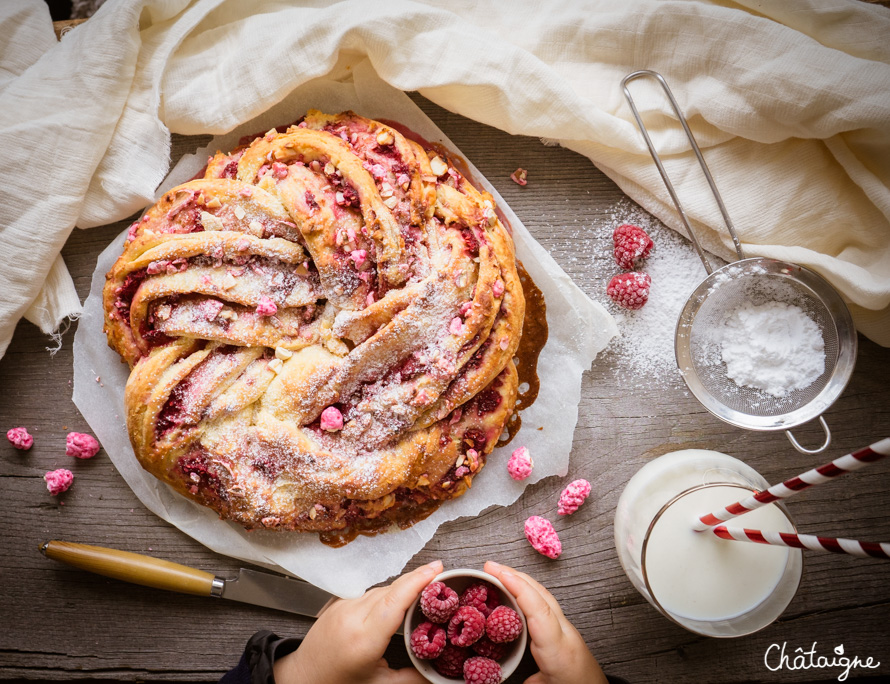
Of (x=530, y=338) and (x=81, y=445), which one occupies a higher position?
(x=530, y=338)

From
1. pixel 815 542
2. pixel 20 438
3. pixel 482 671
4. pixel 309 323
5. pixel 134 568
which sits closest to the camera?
pixel 815 542

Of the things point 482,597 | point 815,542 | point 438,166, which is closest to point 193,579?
point 482,597

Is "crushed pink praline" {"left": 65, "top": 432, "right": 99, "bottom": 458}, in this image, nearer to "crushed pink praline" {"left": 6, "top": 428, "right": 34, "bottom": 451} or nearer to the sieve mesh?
"crushed pink praline" {"left": 6, "top": 428, "right": 34, "bottom": 451}

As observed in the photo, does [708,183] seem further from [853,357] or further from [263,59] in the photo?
[263,59]

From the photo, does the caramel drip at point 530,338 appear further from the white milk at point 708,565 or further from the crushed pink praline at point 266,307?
the crushed pink praline at point 266,307

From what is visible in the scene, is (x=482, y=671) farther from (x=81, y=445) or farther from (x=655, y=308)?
(x=81, y=445)

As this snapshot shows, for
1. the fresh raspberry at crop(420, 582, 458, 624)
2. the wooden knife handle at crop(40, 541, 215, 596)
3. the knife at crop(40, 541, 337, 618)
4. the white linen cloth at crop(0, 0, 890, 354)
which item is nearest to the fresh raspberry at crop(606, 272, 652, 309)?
the white linen cloth at crop(0, 0, 890, 354)

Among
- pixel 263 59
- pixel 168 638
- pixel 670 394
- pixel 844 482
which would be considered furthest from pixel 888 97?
pixel 168 638
